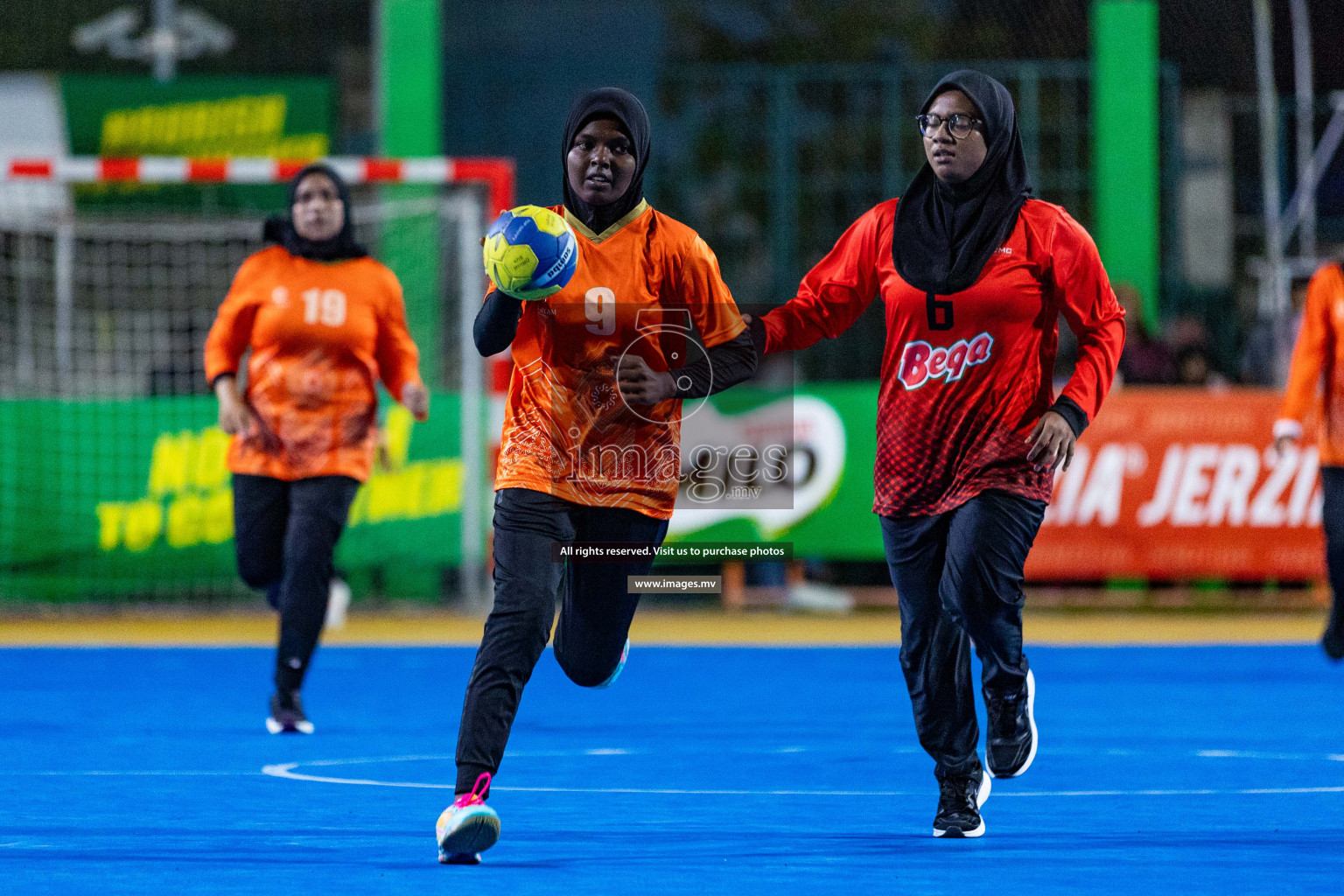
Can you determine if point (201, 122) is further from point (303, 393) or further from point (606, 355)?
point (606, 355)

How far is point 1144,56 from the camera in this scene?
1991 cm

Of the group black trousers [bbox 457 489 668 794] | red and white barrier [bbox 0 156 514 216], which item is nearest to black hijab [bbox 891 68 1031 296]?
Result: black trousers [bbox 457 489 668 794]

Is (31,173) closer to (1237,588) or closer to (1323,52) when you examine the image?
(1237,588)

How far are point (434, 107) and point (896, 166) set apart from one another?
4372mm

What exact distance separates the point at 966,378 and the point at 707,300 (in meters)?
0.82

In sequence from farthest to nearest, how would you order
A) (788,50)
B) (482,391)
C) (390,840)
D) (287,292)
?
(788,50) → (482,391) → (287,292) → (390,840)

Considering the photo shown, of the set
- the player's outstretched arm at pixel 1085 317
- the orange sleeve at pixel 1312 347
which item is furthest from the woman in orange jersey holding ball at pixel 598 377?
the orange sleeve at pixel 1312 347

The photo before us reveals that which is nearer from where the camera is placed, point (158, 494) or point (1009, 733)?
point (1009, 733)

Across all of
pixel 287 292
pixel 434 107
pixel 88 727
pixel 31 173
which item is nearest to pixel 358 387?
pixel 287 292

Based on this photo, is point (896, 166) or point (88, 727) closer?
point (88, 727)

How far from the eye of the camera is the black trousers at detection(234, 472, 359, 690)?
8797 millimetres

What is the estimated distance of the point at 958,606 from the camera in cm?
607

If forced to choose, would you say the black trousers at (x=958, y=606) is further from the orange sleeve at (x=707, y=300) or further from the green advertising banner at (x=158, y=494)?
the green advertising banner at (x=158, y=494)

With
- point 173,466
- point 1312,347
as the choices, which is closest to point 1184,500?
point 1312,347
